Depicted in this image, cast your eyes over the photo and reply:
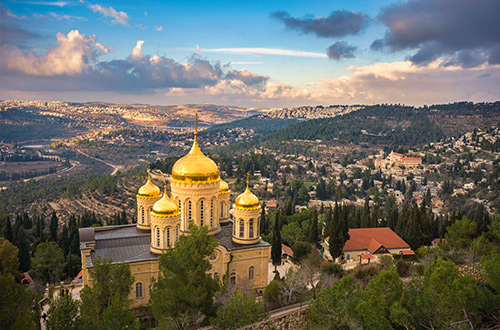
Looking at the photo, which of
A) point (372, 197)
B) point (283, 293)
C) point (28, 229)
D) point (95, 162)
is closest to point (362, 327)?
point (283, 293)

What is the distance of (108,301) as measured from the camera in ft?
56.4

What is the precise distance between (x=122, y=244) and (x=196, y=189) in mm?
6006

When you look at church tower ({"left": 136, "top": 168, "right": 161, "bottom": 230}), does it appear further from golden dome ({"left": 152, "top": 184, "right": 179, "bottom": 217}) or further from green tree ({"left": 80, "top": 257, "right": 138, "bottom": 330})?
green tree ({"left": 80, "top": 257, "right": 138, "bottom": 330})

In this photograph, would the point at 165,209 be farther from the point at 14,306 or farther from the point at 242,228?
the point at 14,306

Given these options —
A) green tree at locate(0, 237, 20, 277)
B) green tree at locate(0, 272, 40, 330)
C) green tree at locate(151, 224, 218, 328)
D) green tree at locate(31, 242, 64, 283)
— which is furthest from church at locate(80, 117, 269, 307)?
green tree at locate(0, 272, 40, 330)

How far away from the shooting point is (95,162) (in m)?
147

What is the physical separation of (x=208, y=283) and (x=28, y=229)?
38.0 m

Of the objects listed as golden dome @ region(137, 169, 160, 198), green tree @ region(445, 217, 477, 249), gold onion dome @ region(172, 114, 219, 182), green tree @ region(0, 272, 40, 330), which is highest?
gold onion dome @ region(172, 114, 219, 182)

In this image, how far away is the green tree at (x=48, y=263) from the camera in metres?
27.7

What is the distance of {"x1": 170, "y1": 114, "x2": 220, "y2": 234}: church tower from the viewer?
2408cm

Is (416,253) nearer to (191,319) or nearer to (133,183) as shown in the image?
(191,319)

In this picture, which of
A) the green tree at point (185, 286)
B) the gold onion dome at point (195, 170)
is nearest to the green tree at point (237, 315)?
the green tree at point (185, 286)

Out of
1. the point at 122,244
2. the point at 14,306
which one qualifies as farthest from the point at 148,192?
the point at 14,306

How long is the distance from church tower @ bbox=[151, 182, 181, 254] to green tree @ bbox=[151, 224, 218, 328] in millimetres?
3992
